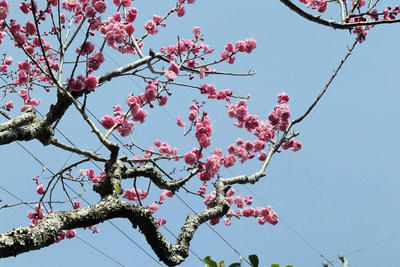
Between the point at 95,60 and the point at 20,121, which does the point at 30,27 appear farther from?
the point at 20,121

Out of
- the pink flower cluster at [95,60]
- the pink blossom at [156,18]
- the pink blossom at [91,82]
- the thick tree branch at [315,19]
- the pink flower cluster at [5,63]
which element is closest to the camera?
the thick tree branch at [315,19]

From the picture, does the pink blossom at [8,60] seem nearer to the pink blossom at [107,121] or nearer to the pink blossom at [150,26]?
the pink blossom at [150,26]

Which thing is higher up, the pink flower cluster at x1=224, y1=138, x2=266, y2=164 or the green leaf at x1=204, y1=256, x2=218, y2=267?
the pink flower cluster at x1=224, y1=138, x2=266, y2=164

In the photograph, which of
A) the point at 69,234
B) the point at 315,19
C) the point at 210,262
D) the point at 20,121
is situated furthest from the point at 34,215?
the point at 315,19

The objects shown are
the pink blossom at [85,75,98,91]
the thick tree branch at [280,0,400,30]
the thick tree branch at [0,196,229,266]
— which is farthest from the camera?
the pink blossom at [85,75,98,91]

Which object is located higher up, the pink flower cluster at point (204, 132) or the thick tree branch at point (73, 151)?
the pink flower cluster at point (204, 132)

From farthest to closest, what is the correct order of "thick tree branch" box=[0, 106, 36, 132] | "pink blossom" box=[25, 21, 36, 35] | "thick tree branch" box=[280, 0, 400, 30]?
"pink blossom" box=[25, 21, 36, 35], "thick tree branch" box=[0, 106, 36, 132], "thick tree branch" box=[280, 0, 400, 30]

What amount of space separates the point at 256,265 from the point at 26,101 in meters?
4.92

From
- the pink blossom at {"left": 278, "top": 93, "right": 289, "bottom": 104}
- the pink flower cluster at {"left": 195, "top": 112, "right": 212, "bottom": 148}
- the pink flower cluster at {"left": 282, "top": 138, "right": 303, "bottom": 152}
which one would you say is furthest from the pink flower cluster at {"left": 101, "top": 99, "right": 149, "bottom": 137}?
the pink flower cluster at {"left": 282, "top": 138, "right": 303, "bottom": 152}

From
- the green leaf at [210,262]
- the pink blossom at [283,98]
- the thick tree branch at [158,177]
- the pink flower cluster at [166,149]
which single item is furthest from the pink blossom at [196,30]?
the green leaf at [210,262]

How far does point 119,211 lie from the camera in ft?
10.2

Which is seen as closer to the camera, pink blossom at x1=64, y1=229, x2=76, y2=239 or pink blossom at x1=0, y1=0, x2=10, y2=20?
pink blossom at x1=0, y1=0, x2=10, y2=20

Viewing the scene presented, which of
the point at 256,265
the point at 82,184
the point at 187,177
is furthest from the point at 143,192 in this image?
the point at 256,265

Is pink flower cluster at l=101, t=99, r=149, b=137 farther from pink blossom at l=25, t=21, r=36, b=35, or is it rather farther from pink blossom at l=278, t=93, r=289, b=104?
pink blossom at l=278, t=93, r=289, b=104
